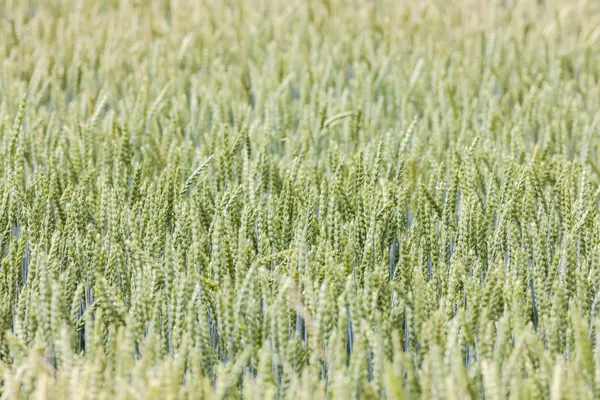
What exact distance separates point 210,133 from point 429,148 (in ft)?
1.69

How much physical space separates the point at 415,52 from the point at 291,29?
A: 23.7 inches

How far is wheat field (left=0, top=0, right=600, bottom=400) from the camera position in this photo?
1102 millimetres

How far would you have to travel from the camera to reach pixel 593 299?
137 cm

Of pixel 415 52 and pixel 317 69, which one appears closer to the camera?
pixel 317 69

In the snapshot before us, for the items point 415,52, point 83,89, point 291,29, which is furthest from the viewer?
point 291,29

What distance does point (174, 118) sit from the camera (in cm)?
208

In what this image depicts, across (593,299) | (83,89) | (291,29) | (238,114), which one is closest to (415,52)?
(291,29)

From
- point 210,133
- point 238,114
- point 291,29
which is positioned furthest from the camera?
point 291,29

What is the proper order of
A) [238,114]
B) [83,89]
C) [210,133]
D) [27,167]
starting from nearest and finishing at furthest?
[27,167]
[210,133]
[238,114]
[83,89]

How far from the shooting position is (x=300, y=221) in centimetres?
145

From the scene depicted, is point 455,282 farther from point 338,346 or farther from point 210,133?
point 210,133

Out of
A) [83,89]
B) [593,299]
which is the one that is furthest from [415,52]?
[593,299]

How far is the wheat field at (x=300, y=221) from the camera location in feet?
3.61

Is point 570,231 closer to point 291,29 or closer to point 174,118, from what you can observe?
point 174,118
